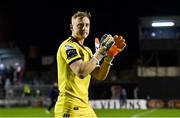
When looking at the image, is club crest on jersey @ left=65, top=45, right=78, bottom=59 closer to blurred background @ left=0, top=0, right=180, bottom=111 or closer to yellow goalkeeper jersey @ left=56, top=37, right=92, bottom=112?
yellow goalkeeper jersey @ left=56, top=37, right=92, bottom=112

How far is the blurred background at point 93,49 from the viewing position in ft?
105

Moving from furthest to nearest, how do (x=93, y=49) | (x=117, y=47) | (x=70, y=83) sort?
(x=93, y=49) → (x=117, y=47) → (x=70, y=83)

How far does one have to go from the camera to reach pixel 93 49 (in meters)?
35.6

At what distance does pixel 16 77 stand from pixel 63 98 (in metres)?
30.4

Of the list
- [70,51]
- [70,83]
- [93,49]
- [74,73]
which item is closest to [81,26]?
[70,51]

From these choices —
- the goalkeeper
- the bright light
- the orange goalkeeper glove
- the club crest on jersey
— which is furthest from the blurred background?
the club crest on jersey

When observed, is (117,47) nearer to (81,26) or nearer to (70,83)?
(81,26)

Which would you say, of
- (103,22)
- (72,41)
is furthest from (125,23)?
(72,41)

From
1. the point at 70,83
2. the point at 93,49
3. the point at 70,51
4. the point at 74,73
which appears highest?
the point at 93,49

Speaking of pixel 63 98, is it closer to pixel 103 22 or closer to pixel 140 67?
pixel 140 67

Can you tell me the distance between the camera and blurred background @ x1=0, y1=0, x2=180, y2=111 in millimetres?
32094

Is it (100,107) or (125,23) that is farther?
(125,23)

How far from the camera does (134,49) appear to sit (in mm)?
37594

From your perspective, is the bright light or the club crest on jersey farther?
the bright light
